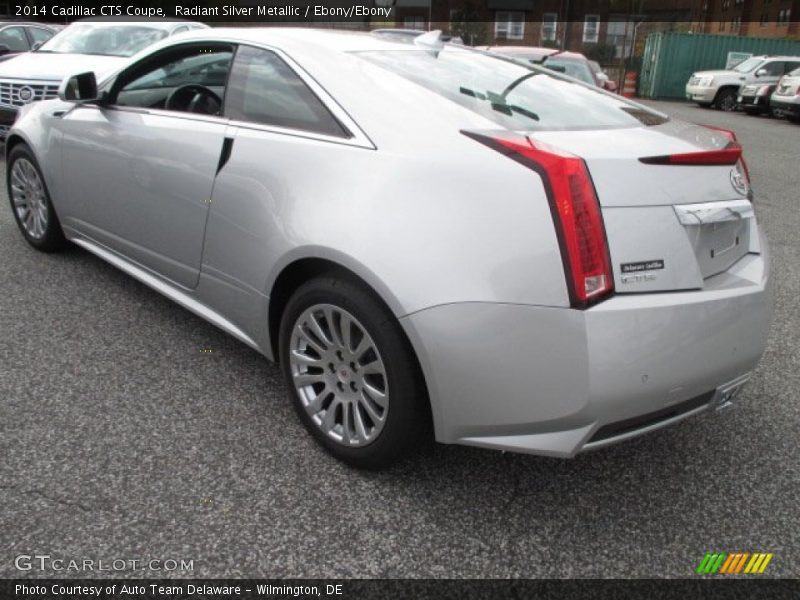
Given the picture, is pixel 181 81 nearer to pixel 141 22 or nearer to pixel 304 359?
pixel 304 359

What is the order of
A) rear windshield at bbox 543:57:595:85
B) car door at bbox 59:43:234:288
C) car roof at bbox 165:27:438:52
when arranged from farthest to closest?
rear windshield at bbox 543:57:595:85
car door at bbox 59:43:234:288
car roof at bbox 165:27:438:52

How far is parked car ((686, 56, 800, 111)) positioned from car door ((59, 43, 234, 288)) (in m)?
22.1

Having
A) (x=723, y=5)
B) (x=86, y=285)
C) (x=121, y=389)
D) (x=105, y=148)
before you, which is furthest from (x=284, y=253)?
(x=723, y=5)

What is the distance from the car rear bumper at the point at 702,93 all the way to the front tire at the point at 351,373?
2437cm

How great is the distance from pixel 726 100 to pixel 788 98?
5335 mm

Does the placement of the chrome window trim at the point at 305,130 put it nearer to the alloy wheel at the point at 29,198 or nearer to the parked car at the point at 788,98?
the alloy wheel at the point at 29,198

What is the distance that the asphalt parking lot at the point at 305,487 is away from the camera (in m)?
2.16

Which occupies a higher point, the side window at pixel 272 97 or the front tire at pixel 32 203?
the side window at pixel 272 97

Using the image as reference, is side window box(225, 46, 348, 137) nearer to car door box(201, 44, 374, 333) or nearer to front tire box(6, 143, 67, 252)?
car door box(201, 44, 374, 333)

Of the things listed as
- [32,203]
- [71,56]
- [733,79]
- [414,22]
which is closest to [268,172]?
[32,203]

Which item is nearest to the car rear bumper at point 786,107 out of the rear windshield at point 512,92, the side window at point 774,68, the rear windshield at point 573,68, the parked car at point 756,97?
the parked car at point 756,97

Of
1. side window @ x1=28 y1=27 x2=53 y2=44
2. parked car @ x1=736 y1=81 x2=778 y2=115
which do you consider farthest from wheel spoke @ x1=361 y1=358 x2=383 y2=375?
parked car @ x1=736 y1=81 x2=778 y2=115

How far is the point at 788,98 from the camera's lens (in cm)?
Answer: 1830

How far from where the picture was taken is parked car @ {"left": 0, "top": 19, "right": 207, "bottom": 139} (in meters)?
7.65
